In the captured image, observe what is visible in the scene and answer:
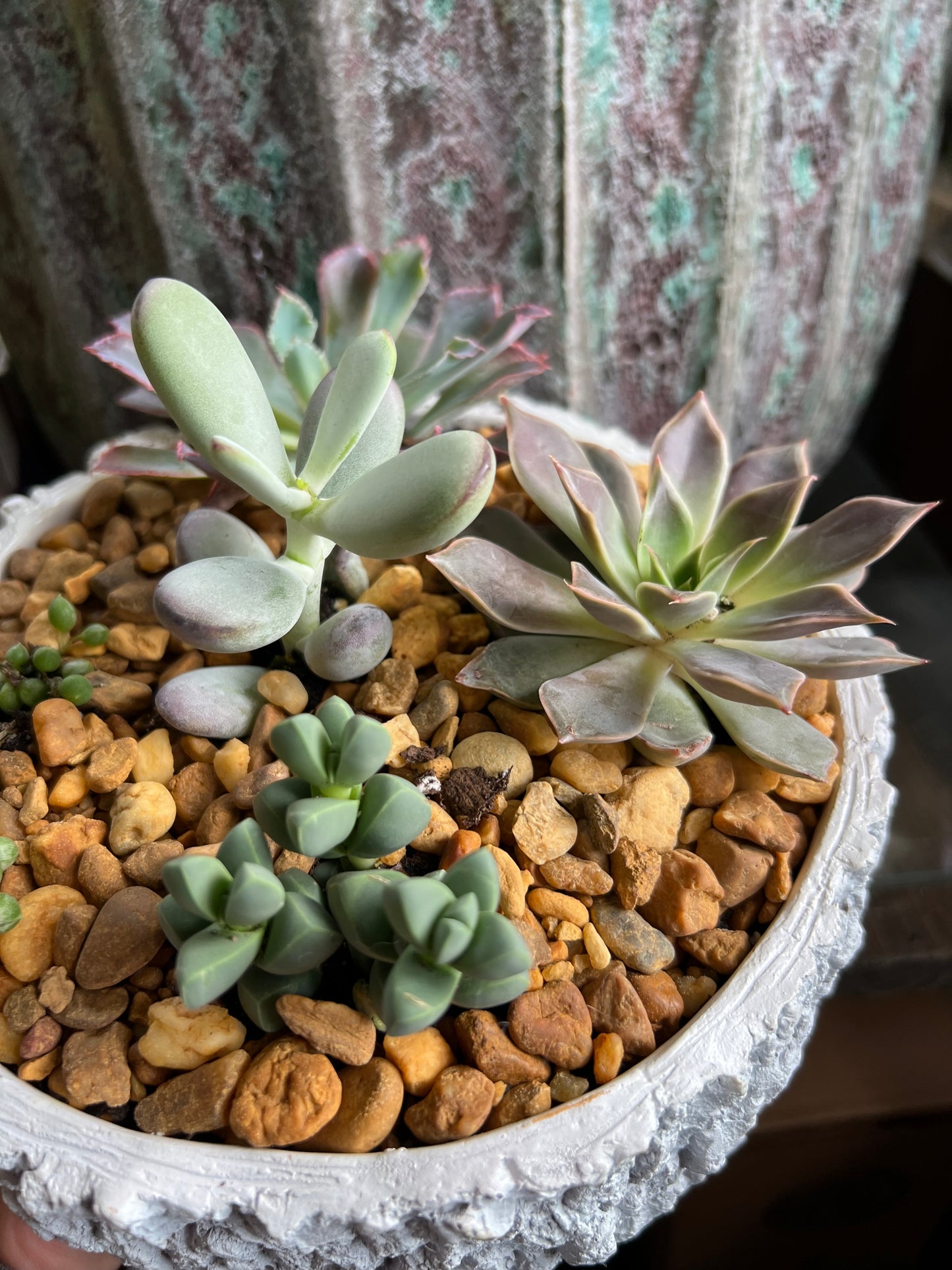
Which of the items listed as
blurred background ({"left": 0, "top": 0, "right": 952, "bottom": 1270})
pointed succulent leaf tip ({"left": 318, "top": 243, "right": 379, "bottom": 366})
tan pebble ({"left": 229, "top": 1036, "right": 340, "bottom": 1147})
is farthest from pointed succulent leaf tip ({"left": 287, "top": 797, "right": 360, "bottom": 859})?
blurred background ({"left": 0, "top": 0, "right": 952, "bottom": 1270})

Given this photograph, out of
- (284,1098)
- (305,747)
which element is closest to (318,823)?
(305,747)

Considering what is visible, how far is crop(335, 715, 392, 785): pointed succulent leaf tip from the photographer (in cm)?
49

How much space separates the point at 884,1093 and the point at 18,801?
94 centimetres

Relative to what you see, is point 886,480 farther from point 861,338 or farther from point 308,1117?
point 308,1117

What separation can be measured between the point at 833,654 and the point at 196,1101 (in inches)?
19.6

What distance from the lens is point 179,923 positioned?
510mm

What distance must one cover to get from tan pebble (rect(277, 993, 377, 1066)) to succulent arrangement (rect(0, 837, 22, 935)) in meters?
0.17

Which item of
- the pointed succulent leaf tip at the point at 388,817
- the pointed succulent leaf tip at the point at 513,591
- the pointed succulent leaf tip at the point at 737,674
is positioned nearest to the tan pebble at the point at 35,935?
the pointed succulent leaf tip at the point at 388,817

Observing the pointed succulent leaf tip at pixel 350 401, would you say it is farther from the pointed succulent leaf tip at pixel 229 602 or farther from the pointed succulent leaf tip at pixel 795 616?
the pointed succulent leaf tip at pixel 795 616

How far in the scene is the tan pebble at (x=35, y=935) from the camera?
58 centimetres

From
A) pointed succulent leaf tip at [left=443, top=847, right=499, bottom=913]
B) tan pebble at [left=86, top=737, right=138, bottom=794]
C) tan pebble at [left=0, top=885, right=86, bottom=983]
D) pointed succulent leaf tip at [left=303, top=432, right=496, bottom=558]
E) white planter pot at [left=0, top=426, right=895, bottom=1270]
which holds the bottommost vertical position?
white planter pot at [left=0, top=426, right=895, bottom=1270]

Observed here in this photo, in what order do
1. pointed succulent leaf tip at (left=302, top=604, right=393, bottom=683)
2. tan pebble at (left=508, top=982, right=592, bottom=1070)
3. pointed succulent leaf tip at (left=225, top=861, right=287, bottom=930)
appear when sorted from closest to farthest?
pointed succulent leaf tip at (left=225, top=861, right=287, bottom=930), tan pebble at (left=508, top=982, right=592, bottom=1070), pointed succulent leaf tip at (left=302, top=604, right=393, bottom=683)

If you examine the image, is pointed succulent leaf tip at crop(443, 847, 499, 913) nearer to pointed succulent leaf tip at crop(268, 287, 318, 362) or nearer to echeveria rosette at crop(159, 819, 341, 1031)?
echeveria rosette at crop(159, 819, 341, 1031)

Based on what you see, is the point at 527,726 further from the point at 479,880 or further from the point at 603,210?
the point at 603,210
